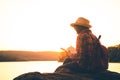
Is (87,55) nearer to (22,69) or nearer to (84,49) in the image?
(84,49)

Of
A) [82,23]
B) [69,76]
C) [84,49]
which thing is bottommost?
[69,76]

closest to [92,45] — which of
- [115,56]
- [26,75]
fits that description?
[26,75]

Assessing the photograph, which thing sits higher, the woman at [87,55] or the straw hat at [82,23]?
the straw hat at [82,23]

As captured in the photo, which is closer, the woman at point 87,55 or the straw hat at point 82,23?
the woman at point 87,55

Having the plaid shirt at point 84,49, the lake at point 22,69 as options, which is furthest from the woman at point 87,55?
the lake at point 22,69

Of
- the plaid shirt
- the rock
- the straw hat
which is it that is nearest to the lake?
the straw hat

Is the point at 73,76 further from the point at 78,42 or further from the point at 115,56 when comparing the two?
the point at 115,56

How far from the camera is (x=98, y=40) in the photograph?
9.91 meters

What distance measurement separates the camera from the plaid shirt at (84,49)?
9641 mm

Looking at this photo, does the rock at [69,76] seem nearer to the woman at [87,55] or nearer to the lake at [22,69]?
the woman at [87,55]

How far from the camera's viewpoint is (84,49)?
965 cm

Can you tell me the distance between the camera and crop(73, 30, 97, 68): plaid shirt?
31.6ft

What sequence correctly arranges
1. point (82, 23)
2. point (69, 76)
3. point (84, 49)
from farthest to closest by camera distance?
point (82, 23) < point (84, 49) < point (69, 76)

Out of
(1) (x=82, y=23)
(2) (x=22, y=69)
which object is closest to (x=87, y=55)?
(1) (x=82, y=23)
